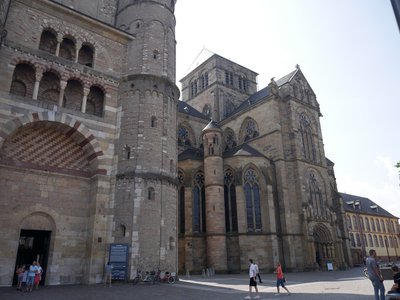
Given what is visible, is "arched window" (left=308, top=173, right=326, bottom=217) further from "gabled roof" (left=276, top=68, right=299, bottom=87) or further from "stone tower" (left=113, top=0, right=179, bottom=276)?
"stone tower" (left=113, top=0, right=179, bottom=276)

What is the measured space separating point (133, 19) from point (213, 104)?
22138mm

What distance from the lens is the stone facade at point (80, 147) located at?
54.5 ft

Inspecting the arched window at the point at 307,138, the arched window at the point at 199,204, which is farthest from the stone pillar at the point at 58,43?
the arched window at the point at 307,138

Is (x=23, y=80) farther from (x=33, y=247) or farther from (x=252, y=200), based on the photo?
(x=252, y=200)

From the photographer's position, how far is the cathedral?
1691cm

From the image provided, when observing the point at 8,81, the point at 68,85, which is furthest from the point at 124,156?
the point at 8,81

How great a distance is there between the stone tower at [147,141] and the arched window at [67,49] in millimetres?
3518

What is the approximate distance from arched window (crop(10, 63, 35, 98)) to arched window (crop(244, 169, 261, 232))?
1890cm

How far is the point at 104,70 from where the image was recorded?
68.9ft

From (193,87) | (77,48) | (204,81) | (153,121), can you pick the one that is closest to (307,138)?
(204,81)

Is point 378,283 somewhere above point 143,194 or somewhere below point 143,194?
below

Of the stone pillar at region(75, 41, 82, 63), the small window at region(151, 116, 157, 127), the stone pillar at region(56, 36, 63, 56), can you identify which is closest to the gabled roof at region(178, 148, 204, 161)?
the small window at region(151, 116, 157, 127)

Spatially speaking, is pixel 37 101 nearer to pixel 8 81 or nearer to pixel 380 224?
pixel 8 81

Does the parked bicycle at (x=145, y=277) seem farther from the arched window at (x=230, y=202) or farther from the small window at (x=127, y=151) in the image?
the arched window at (x=230, y=202)
